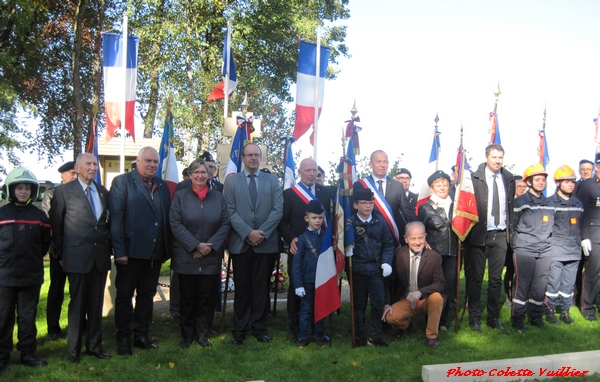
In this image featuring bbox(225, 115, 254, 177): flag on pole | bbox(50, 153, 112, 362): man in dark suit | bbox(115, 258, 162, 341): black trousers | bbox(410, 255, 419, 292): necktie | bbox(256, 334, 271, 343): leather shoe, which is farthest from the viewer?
bbox(225, 115, 254, 177): flag on pole

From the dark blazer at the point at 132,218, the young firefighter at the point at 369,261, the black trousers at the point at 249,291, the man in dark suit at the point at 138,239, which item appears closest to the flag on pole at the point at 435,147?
the young firefighter at the point at 369,261

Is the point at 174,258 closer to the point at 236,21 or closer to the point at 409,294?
the point at 409,294

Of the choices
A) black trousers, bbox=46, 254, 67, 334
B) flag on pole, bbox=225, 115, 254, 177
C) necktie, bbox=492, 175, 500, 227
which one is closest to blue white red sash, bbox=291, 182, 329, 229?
flag on pole, bbox=225, 115, 254, 177

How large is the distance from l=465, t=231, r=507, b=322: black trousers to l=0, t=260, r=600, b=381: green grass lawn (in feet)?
0.97

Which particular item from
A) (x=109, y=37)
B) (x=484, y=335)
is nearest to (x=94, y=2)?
(x=109, y=37)

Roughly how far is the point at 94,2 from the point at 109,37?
1358 centimetres

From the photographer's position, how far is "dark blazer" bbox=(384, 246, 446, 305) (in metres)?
6.06

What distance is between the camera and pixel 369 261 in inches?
239

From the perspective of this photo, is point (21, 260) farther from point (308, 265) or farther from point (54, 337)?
point (308, 265)

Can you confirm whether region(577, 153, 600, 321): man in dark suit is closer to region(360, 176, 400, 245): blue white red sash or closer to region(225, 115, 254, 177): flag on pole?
region(360, 176, 400, 245): blue white red sash

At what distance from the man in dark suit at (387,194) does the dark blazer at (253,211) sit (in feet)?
3.60

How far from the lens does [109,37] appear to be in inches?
353

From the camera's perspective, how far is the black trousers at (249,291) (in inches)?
239

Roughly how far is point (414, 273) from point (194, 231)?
2.55 m
